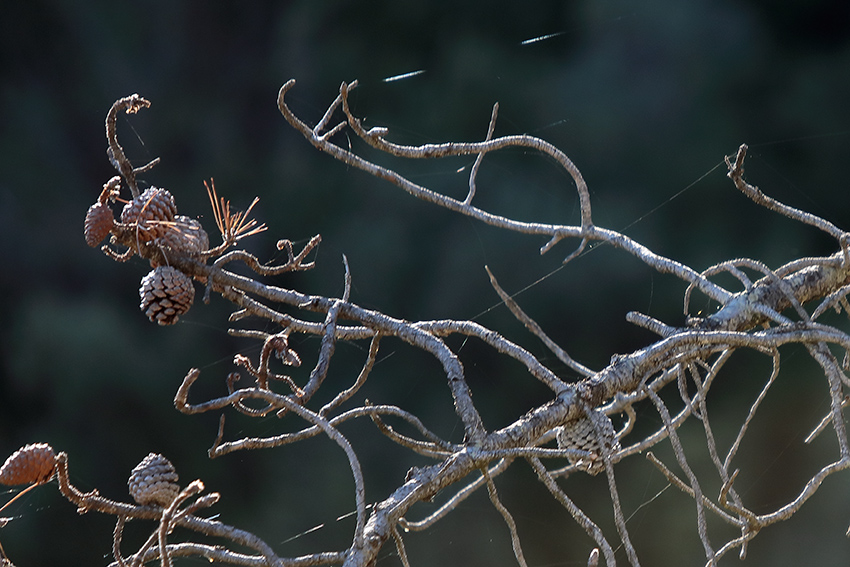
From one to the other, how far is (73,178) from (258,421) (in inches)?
17.9

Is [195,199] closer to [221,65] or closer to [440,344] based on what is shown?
[221,65]

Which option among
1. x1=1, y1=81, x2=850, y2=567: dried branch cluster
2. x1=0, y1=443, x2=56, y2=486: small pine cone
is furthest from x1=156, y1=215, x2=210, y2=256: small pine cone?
x1=0, y1=443, x2=56, y2=486: small pine cone

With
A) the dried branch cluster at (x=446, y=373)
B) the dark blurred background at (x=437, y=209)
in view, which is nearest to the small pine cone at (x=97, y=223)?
the dried branch cluster at (x=446, y=373)

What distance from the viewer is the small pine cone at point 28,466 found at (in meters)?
0.25

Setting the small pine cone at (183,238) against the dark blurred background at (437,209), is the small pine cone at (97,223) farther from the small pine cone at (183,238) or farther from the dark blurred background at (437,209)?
the dark blurred background at (437,209)

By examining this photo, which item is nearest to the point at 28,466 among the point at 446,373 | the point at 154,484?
the point at 154,484

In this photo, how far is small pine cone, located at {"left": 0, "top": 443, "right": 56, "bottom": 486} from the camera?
0.25 m

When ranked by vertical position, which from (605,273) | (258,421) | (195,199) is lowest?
(258,421)

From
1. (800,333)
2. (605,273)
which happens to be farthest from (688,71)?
(800,333)

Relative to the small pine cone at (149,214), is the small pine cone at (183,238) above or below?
below

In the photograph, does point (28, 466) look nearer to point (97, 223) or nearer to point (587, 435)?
point (97, 223)

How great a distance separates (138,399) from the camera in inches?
36.2

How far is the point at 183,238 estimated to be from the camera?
0.31 metres

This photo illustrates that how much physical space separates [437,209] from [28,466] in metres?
0.75
